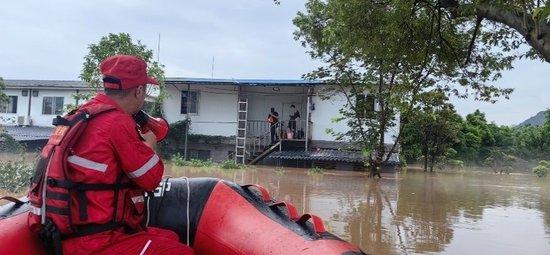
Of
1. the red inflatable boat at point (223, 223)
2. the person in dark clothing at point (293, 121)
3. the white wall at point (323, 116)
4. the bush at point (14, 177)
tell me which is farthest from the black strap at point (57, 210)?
the person in dark clothing at point (293, 121)

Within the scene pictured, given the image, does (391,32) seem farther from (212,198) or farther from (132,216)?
(132,216)

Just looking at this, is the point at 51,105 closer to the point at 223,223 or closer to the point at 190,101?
the point at 190,101

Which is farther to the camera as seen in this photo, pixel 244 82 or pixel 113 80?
pixel 244 82

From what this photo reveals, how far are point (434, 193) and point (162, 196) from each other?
11708 millimetres

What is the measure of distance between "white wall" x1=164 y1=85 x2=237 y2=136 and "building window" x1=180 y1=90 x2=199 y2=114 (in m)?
0.15

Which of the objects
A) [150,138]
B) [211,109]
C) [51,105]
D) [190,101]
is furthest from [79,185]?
[51,105]

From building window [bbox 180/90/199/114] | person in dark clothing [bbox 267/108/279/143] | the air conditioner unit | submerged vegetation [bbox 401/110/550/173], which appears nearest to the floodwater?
person in dark clothing [bbox 267/108/279/143]

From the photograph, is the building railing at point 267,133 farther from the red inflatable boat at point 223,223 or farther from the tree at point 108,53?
the red inflatable boat at point 223,223

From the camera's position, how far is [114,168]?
2.69 meters

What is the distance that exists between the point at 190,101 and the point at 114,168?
23922mm

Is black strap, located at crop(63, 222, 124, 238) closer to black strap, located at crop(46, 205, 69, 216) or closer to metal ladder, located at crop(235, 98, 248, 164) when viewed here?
black strap, located at crop(46, 205, 69, 216)

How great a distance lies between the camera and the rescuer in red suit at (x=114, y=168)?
2637mm

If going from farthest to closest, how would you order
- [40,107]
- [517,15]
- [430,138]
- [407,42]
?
[40,107] → [430,138] → [407,42] → [517,15]

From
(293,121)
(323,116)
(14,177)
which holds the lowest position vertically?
(14,177)
